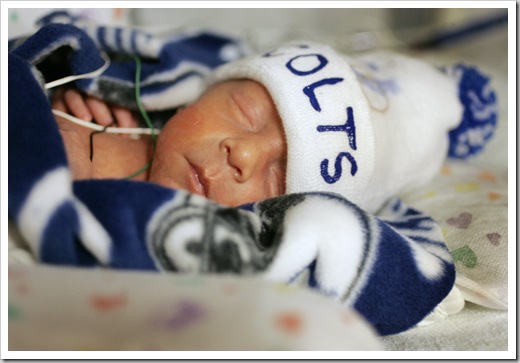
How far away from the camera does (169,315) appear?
22.9 inches

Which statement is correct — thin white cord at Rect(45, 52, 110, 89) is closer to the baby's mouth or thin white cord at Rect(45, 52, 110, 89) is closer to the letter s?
the baby's mouth

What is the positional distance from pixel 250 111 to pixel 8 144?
1.42ft

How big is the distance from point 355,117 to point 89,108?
0.54m

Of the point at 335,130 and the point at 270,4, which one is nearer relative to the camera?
the point at 335,130

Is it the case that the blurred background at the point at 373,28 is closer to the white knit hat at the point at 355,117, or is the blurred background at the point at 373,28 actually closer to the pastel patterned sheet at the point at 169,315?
the white knit hat at the point at 355,117

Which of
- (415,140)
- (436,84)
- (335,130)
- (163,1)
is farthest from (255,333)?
(163,1)

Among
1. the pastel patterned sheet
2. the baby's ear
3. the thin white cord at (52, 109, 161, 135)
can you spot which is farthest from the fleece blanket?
the baby's ear

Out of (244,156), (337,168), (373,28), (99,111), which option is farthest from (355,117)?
(373,28)

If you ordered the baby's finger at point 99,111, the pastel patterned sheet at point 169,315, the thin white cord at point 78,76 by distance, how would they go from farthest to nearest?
the baby's finger at point 99,111 → the thin white cord at point 78,76 → the pastel patterned sheet at point 169,315

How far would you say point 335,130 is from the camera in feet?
3.38

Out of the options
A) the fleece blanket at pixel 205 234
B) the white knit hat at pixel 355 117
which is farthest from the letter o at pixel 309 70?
the fleece blanket at pixel 205 234

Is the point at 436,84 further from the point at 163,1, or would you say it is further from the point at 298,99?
the point at 163,1

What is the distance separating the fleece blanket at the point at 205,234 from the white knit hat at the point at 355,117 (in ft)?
0.59

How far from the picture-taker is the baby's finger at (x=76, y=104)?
1153mm
